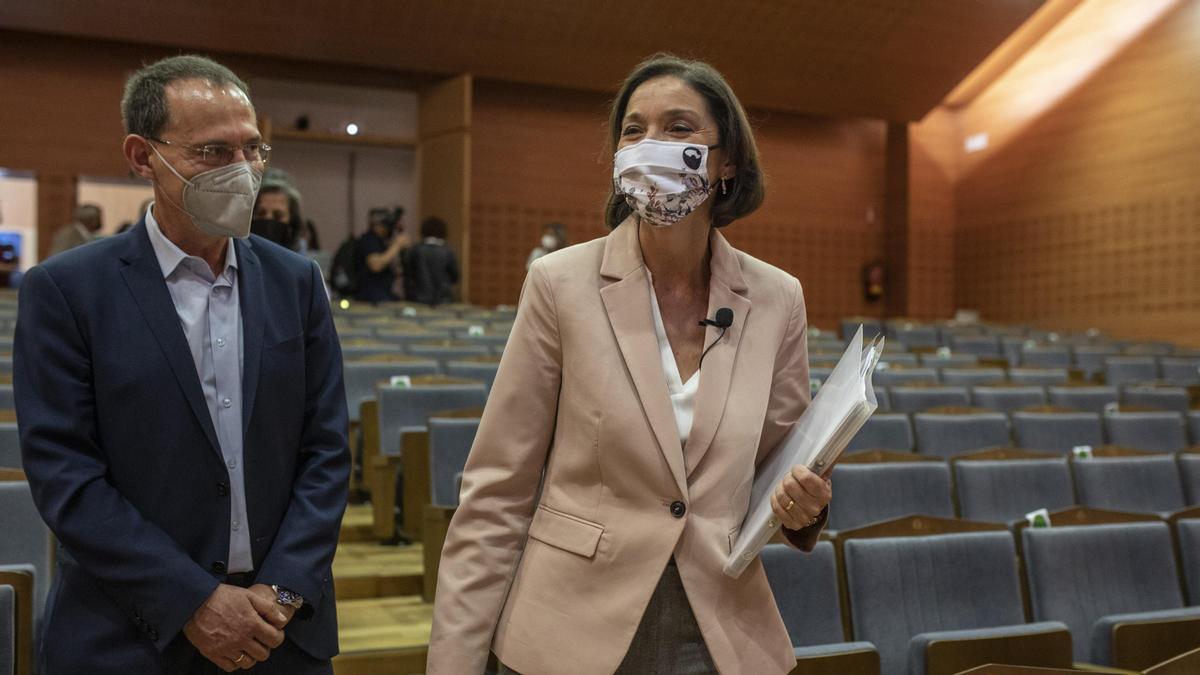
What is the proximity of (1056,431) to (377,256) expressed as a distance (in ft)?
16.7

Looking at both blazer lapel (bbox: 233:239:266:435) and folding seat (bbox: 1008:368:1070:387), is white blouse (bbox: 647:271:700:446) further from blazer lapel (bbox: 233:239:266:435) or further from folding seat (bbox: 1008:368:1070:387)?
folding seat (bbox: 1008:368:1070:387)

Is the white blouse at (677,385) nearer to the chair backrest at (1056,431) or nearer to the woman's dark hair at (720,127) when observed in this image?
the woman's dark hair at (720,127)

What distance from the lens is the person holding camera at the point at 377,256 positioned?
317 inches

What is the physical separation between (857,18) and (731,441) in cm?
999

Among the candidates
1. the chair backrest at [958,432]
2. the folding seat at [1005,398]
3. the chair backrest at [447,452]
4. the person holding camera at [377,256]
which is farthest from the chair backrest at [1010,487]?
the person holding camera at [377,256]

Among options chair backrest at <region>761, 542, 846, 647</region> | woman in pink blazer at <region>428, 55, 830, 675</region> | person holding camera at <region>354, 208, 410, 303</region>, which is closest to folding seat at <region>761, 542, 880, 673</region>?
chair backrest at <region>761, 542, 846, 647</region>

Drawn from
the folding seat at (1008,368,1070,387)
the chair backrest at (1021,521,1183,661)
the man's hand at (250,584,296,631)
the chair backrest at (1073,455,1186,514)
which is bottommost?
the chair backrest at (1021,521,1183,661)

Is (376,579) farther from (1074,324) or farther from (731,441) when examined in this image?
(1074,324)

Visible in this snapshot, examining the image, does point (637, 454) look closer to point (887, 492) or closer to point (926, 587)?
point (926, 587)

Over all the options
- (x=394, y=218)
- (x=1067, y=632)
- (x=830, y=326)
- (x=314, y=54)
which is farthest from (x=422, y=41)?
(x=1067, y=632)

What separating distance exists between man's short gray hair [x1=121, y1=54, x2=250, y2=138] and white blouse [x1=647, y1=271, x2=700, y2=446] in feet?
2.20

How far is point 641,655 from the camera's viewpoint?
4.01 feet

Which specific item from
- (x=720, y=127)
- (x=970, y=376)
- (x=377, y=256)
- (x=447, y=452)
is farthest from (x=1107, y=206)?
(x=720, y=127)

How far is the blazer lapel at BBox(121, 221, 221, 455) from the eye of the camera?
1361mm
